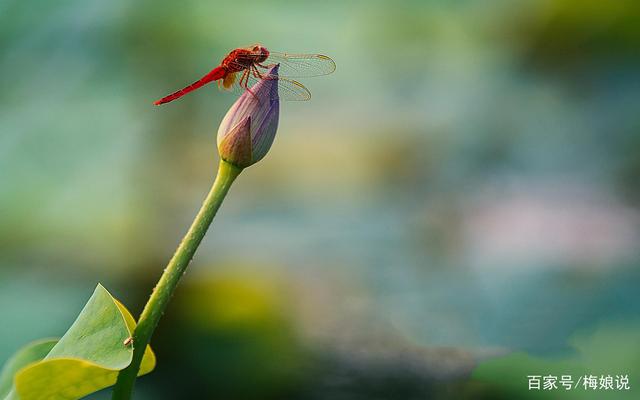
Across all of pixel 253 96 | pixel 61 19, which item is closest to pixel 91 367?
pixel 253 96

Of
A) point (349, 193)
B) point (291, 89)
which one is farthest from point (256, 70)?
point (349, 193)

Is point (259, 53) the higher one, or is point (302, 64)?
point (302, 64)

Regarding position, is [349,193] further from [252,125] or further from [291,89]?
[252,125]

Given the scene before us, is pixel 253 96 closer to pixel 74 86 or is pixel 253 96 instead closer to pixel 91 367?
pixel 91 367

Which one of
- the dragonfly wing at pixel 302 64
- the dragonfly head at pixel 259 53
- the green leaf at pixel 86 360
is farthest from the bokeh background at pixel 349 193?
the green leaf at pixel 86 360

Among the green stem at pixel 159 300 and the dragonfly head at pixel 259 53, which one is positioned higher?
the dragonfly head at pixel 259 53

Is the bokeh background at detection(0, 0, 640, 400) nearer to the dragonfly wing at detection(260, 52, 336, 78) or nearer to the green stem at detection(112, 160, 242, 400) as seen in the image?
the dragonfly wing at detection(260, 52, 336, 78)

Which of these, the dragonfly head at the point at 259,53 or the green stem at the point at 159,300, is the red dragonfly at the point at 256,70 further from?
the green stem at the point at 159,300
